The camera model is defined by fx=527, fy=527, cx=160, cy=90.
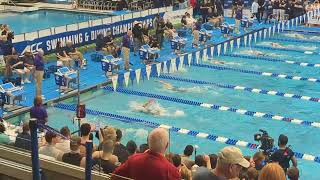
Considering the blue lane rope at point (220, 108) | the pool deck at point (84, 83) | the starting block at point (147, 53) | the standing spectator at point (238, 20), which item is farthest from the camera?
the standing spectator at point (238, 20)

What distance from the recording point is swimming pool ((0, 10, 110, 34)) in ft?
70.4

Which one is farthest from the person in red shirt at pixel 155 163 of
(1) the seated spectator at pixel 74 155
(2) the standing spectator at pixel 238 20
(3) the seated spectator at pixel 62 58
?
(2) the standing spectator at pixel 238 20

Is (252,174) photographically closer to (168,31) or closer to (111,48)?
(111,48)

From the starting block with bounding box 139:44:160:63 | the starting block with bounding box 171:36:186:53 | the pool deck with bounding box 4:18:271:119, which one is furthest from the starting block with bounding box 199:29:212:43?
the starting block with bounding box 139:44:160:63

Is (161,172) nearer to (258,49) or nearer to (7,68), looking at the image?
(7,68)

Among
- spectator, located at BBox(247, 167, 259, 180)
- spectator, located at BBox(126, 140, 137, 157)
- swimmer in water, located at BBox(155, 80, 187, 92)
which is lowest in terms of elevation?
swimmer in water, located at BBox(155, 80, 187, 92)

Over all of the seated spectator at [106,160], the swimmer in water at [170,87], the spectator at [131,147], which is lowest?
the swimmer in water at [170,87]

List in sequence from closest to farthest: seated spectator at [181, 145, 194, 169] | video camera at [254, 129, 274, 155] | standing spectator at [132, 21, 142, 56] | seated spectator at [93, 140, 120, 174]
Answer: seated spectator at [93, 140, 120, 174]
seated spectator at [181, 145, 194, 169]
video camera at [254, 129, 274, 155]
standing spectator at [132, 21, 142, 56]

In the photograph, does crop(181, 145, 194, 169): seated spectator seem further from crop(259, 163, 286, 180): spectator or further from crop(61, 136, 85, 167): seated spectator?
crop(259, 163, 286, 180): spectator

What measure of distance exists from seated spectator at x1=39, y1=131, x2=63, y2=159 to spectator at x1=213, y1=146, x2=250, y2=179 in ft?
7.04

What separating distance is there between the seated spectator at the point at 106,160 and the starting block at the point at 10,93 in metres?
5.97

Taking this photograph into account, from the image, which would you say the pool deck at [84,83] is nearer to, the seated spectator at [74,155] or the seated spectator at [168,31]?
the seated spectator at [168,31]

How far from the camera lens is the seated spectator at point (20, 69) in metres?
12.3

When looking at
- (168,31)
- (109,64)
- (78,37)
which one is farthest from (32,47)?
(168,31)
